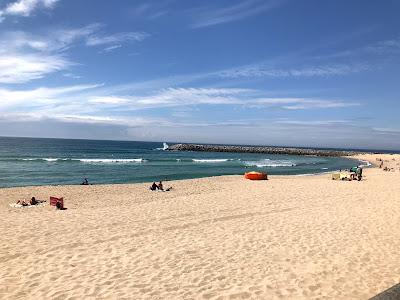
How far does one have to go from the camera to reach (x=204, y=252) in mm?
9352

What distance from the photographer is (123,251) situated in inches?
371

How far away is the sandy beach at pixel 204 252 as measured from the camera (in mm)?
7141

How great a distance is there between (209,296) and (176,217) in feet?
23.1

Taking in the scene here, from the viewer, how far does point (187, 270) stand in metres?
8.09

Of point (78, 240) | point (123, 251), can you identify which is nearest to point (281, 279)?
point (123, 251)

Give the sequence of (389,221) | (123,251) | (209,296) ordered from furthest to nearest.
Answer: (389,221) → (123,251) → (209,296)

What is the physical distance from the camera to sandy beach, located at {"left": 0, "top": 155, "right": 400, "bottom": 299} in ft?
23.4

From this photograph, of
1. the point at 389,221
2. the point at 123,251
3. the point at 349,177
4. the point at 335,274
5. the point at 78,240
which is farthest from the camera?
the point at 349,177

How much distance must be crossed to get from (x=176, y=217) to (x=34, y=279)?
6.64 metres

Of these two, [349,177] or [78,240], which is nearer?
[78,240]

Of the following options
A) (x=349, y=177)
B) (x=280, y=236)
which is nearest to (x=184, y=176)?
(x=349, y=177)

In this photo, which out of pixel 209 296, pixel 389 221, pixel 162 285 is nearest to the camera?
pixel 209 296

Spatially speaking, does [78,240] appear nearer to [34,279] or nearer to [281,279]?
[34,279]

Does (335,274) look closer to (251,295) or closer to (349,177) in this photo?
(251,295)
